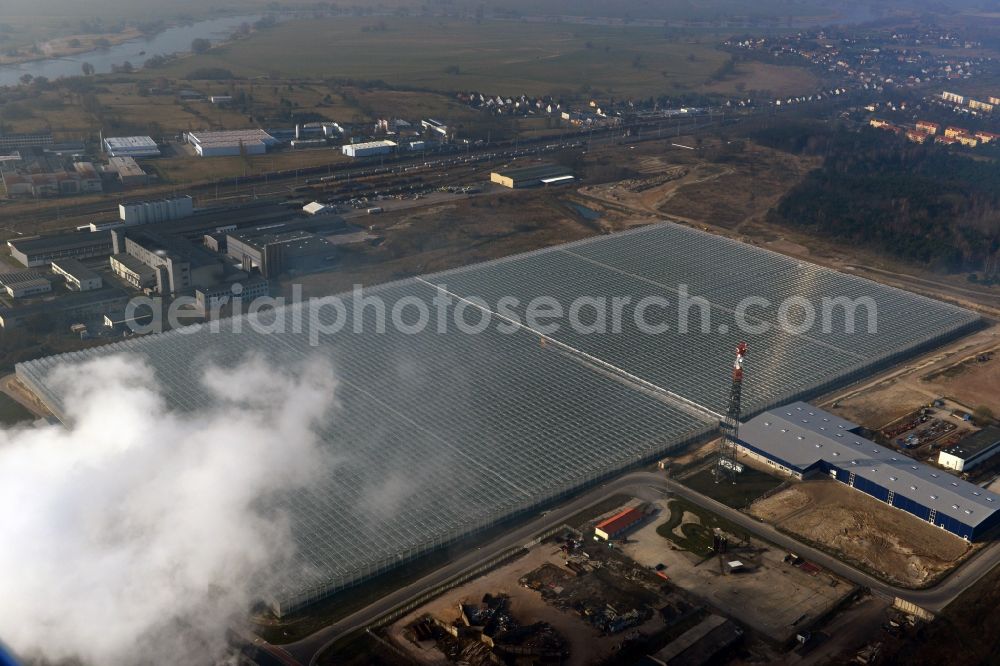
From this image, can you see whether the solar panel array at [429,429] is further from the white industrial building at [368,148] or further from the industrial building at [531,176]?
the white industrial building at [368,148]

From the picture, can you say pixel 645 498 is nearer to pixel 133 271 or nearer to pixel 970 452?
pixel 970 452

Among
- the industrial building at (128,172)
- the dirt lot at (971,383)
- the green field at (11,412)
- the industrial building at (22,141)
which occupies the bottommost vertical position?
the dirt lot at (971,383)

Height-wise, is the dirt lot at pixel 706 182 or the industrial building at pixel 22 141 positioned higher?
the industrial building at pixel 22 141

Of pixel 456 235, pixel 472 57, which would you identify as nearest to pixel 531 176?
pixel 456 235

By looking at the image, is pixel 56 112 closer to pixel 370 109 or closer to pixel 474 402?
pixel 370 109

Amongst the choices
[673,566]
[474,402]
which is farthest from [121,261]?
[673,566]

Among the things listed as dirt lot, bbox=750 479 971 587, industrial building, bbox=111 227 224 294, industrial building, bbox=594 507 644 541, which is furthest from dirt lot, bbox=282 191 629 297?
dirt lot, bbox=750 479 971 587

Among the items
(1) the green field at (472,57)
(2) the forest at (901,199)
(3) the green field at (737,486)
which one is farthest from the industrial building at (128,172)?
(3) the green field at (737,486)
